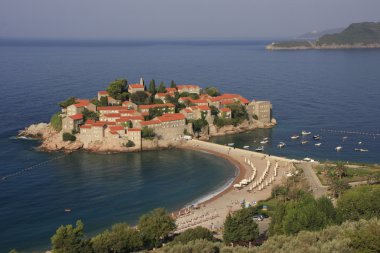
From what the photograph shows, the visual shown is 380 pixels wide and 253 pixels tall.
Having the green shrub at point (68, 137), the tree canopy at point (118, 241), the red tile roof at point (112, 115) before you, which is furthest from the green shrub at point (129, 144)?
the tree canopy at point (118, 241)

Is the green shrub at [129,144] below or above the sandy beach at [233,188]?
above

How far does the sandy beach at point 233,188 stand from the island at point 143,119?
4.00 meters

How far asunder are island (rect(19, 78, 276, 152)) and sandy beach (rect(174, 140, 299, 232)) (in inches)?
157

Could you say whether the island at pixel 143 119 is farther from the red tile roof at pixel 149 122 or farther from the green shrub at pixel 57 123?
the red tile roof at pixel 149 122

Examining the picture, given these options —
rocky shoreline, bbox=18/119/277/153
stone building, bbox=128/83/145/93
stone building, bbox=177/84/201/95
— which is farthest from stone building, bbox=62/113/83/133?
stone building, bbox=177/84/201/95

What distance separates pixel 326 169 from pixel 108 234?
79.5 ft

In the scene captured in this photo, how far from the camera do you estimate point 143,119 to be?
204 ft

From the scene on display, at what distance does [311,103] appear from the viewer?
8744cm

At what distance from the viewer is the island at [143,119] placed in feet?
196

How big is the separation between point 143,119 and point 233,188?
20341 mm

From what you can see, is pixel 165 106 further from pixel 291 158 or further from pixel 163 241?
pixel 163 241

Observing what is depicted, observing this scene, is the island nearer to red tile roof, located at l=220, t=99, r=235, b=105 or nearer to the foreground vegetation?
red tile roof, located at l=220, t=99, r=235, b=105

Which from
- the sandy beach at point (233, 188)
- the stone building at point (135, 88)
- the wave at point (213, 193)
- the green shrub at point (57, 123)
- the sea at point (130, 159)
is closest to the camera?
the sandy beach at point (233, 188)

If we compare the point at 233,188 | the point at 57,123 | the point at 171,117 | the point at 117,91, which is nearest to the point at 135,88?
the point at 117,91
